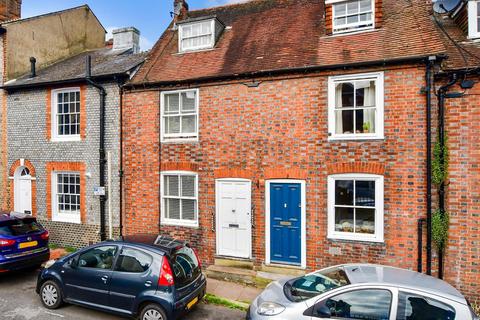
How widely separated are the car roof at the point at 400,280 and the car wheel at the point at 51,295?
19.7 ft

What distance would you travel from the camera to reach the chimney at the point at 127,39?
13.9 m

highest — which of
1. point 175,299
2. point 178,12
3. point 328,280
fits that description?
point 178,12

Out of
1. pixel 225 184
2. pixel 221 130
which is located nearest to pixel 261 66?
pixel 221 130

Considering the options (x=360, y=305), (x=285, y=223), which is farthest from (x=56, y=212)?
(x=360, y=305)

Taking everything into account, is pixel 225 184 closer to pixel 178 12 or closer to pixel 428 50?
pixel 428 50

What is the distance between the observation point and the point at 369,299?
14.8ft

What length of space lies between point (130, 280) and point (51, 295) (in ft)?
7.25

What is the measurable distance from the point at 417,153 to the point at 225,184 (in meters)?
5.17

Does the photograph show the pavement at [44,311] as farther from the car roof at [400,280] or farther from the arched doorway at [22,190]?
the arched doorway at [22,190]

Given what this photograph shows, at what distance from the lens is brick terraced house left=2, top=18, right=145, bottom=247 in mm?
10617

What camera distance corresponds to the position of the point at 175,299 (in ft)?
18.7

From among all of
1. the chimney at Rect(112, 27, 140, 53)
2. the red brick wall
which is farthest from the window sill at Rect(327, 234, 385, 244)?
the chimney at Rect(112, 27, 140, 53)

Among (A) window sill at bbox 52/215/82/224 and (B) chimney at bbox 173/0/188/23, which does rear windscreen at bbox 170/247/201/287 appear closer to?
(A) window sill at bbox 52/215/82/224

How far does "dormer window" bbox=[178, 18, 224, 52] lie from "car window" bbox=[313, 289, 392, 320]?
8.94 metres
